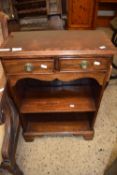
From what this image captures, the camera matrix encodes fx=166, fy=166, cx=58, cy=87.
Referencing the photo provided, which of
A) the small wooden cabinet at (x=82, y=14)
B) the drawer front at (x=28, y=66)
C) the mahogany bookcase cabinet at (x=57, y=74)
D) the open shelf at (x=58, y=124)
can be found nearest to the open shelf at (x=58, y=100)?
the mahogany bookcase cabinet at (x=57, y=74)

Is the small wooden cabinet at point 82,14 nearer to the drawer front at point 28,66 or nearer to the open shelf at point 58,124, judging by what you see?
the open shelf at point 58,124

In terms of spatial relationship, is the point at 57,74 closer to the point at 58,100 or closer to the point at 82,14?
the point at 58,100

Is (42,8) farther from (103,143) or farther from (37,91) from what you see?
(103,143)

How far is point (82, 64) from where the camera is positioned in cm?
93

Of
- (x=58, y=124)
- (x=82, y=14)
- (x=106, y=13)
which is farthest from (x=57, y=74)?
(x=106, y=13)

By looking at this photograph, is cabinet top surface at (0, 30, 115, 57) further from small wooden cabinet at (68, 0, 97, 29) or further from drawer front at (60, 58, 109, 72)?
small wooden cabinet at (68, 0, 97, 29)

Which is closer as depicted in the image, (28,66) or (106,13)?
(28,66)

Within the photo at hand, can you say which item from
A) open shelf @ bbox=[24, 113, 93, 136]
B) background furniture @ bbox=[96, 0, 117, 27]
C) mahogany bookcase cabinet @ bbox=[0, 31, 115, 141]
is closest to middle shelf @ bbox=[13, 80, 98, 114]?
mahogany bookcase cabinet @ bbox=[0, 31, 115, 141]

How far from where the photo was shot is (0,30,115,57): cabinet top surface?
886 millimetres

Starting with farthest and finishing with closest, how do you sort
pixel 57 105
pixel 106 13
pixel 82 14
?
1. pixel 106 13
2. pixel 82 14
3. pixel 57 105

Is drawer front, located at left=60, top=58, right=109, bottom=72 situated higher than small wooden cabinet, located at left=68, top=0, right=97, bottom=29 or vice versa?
drawer front, located at left=60, top=58, right=109, bottom=72

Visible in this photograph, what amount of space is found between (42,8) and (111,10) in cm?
158

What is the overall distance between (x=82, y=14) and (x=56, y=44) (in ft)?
7.96

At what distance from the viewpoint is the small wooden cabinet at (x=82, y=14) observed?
9.67 ft
